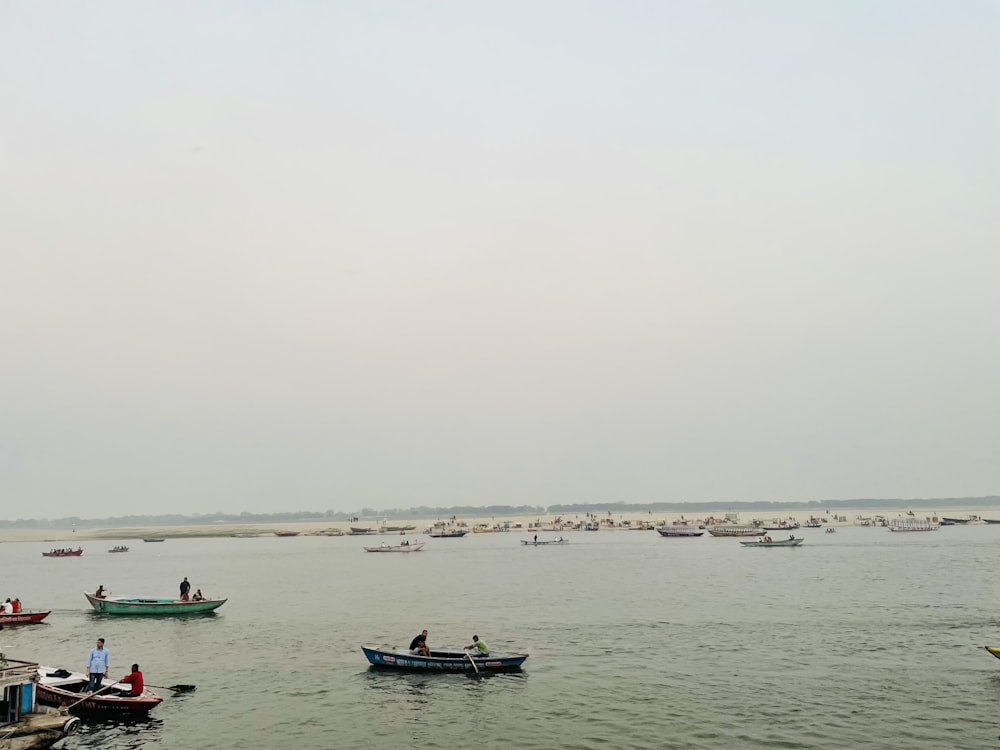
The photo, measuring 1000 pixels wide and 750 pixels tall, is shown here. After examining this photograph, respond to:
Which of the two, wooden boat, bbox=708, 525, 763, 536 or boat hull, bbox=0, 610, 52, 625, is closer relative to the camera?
boat hull, bbox=0, 610, 52, 625

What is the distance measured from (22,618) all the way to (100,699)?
107ft

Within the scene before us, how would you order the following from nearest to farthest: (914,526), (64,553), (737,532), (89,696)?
(89,696), (64,553), (737,532), (914,526)

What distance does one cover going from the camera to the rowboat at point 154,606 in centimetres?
5772

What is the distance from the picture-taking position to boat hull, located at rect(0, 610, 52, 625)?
177 ft

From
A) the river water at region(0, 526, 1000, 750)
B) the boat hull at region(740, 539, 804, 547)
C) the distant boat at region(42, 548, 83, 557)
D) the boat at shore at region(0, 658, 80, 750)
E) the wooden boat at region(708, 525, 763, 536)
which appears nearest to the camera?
the boat at shore at region(0, 658, 80, 750)

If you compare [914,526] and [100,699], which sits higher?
[100,699]

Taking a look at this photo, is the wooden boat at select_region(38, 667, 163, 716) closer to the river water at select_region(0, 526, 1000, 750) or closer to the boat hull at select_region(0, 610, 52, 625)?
the river water at select_region(0, 526, 1000, 750)

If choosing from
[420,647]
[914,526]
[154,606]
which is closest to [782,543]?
[914,526]

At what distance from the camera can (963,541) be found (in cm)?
13362

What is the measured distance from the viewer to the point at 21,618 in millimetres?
54500

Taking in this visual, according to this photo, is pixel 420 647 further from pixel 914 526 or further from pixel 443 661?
pixel 914 526

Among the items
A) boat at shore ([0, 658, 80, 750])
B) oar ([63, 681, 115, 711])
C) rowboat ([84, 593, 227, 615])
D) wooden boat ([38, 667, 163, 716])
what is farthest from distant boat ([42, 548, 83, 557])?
boat at shore ([0, 658, 80, 750])

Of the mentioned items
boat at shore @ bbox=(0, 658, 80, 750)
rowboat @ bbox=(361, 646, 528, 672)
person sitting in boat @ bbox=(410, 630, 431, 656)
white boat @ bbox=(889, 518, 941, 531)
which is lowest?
white boat @ bbox=(889, 518, 941, 531)

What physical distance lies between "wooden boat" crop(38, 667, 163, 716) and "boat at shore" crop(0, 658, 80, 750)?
3399mm
